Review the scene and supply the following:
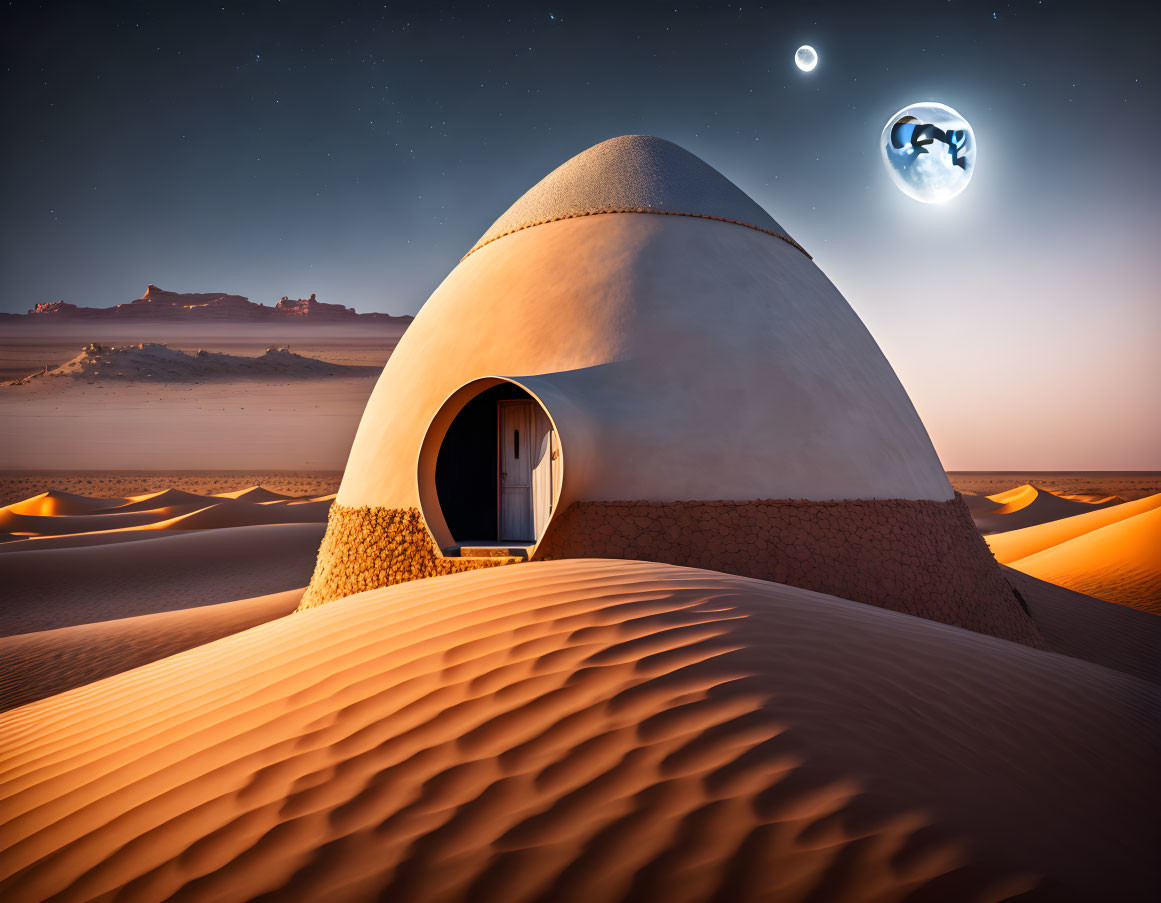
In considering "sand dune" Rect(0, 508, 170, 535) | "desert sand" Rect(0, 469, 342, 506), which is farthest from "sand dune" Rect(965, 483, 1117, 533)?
"desert sand" Rect(0, 469, 342, 506)

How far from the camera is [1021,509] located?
1608 inches

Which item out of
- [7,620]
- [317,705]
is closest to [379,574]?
[317,705]

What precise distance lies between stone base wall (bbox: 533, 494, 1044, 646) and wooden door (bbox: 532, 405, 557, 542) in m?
1.56

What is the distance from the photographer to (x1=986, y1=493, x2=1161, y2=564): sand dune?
21.7 meters

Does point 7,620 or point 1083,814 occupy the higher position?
point 1083,814

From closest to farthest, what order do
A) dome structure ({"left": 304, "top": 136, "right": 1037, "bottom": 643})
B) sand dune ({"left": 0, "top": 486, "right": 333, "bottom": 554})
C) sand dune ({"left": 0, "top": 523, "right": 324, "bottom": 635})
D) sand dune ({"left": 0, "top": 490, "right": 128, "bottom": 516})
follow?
dome structure ({"left": 304, "top": 136, "right": 1037, "bottom": 643}) < sand dune ({"left": 0, "top": 523, "right": 324, "bottom": 635}) < sand dune ({"left": 0, "top": 486, "right": 333, "bottom": 554}) < sand dune ({"left": 0, "top": 490, "right": 128, "bottom": 516})

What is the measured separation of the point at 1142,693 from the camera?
14.7 ft

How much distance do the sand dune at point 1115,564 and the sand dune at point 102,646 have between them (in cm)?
1747

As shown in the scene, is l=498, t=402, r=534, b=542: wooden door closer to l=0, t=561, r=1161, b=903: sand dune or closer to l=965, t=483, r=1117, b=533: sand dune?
l=0, t=561, r=1161, b=903: sand dune

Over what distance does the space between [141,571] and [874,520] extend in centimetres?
1924

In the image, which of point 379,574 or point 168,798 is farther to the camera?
point 379,574

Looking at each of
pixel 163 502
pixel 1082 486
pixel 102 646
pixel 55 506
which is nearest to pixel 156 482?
pixel 163 502

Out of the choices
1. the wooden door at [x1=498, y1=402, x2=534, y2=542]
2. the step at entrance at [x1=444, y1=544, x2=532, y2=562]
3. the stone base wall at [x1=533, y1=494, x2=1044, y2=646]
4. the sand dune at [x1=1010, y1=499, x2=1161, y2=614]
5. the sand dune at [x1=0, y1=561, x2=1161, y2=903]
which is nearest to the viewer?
the sand dune at [x1=0, y1=561, x2=1161, y2=903]

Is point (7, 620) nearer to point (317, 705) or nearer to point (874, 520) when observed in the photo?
point (317, 705)
